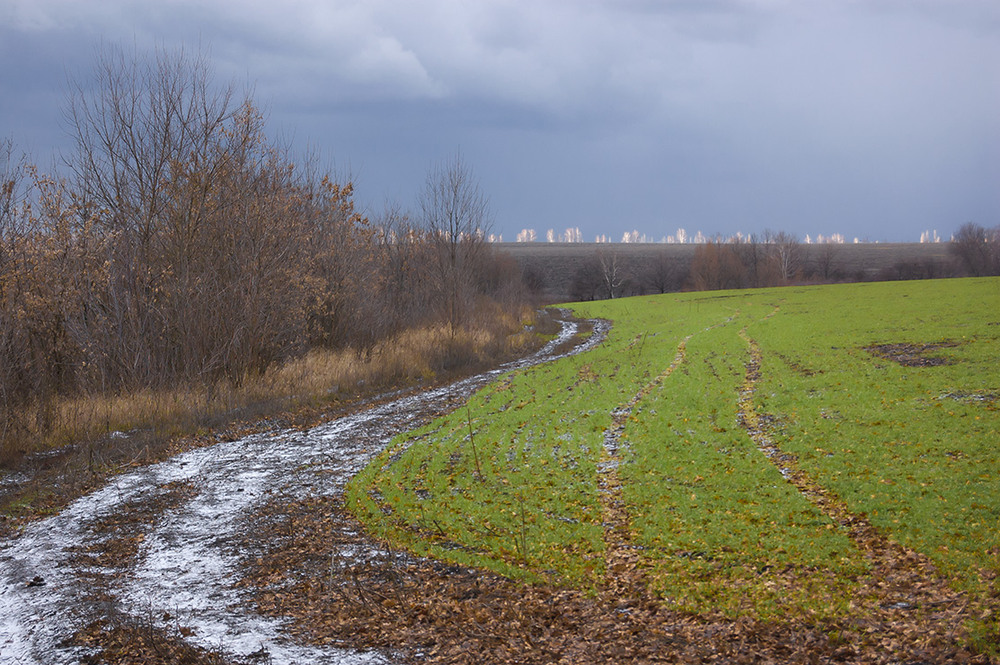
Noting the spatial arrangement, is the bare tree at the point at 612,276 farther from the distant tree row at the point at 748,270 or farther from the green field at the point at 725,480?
the green field at the point at 725,480

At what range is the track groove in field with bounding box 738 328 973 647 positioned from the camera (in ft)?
19.7

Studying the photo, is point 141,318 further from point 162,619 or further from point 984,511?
point 984,511

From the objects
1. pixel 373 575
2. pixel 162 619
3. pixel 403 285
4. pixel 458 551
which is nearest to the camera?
pixel 162 619

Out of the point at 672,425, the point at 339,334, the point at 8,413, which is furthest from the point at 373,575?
the point at 339,334

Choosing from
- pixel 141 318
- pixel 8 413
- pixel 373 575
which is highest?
pixel 141 318

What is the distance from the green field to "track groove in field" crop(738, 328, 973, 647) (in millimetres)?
49

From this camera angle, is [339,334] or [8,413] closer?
[8,413]

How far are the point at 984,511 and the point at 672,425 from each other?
6.32 metres

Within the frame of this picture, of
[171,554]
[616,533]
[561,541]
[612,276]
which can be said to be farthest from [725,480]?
[612,276]

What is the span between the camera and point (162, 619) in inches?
263

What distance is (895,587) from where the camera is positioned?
264 inches

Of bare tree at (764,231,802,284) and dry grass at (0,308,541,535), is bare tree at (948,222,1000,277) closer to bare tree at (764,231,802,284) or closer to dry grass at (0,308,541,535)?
bare tree at (764,231,802,284)

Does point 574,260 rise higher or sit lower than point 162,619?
higher

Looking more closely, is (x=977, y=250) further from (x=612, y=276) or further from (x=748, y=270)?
(x=612, y=276)
